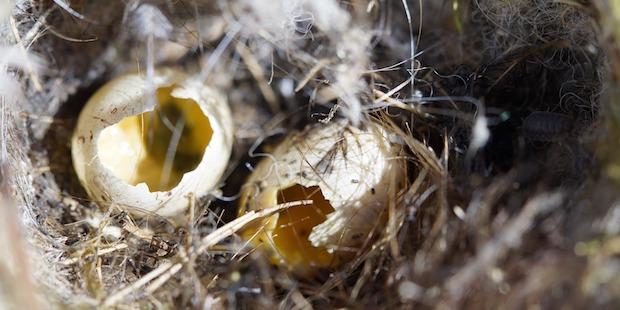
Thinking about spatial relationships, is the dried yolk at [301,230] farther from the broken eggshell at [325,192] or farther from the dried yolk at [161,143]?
the dried yolk at [161,143]

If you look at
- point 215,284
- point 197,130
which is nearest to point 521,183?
point 215,284

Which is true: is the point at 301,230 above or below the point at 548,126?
below

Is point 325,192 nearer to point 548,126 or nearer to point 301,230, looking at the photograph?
point 301,230

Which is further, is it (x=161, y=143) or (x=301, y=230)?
(x=161, y=143)

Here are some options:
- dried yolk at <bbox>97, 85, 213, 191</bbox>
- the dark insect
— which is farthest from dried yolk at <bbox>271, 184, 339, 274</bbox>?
the dark insect

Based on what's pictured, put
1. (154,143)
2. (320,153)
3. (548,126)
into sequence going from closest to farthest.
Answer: (548,126)
(320,153)
(154,143)

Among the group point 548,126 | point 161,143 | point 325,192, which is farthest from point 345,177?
point 161,143
